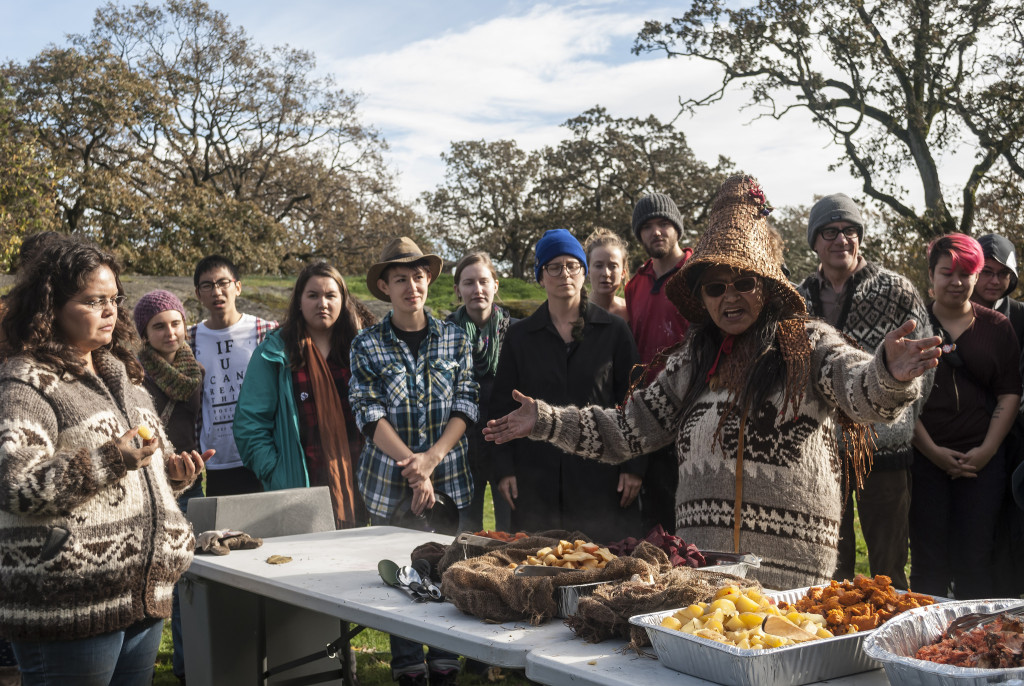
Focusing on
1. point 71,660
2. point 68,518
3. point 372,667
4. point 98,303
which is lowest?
point 372,667

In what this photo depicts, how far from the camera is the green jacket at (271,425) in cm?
429

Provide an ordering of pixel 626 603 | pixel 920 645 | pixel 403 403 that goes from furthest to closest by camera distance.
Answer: pixel 403 403
pixel 626 603
pixel 920 645

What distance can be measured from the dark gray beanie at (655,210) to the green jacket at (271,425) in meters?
1.92

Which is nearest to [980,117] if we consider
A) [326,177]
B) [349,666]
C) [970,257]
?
[970,257]

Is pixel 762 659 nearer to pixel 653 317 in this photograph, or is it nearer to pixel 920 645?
pixel 920 645

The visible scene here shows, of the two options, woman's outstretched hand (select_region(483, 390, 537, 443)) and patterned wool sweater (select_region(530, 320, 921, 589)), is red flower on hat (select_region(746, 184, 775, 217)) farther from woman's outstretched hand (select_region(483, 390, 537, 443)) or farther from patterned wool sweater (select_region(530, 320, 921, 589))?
woman's outstretched hand (select_region(483, 390, 537, 443))

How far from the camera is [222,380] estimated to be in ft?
15.6

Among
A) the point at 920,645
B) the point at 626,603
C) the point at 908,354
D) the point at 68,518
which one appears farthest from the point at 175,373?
the point at 920,645

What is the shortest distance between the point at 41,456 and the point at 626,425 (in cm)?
182

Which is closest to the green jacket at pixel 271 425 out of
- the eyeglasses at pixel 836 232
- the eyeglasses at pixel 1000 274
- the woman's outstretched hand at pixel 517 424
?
the woman's outstretched hand at pixel 517 424

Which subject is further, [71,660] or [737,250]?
[737,250]

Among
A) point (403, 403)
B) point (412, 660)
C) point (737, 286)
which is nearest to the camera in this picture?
point (737, 286)

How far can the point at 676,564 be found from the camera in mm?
2406

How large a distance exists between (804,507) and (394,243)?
2449mm
